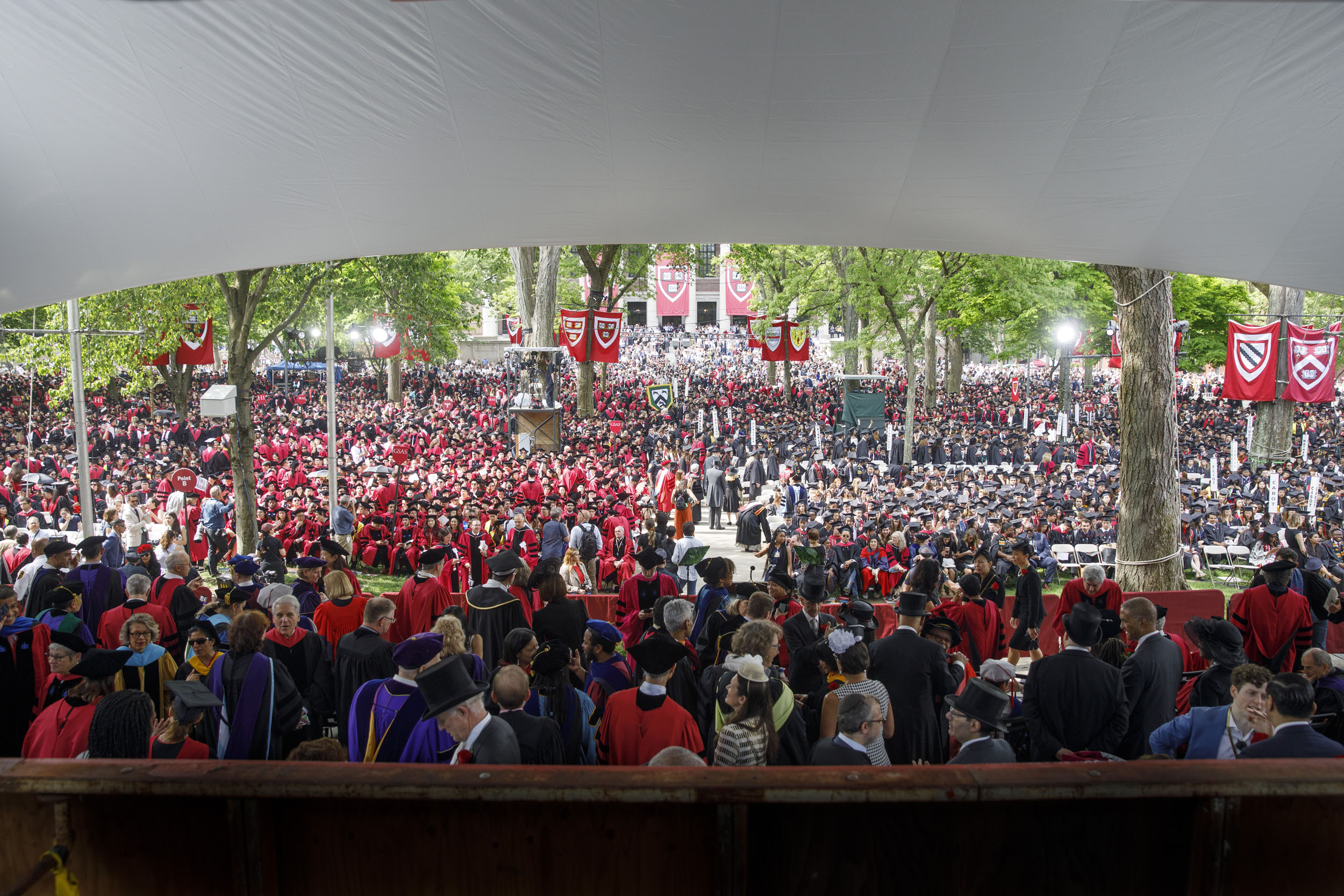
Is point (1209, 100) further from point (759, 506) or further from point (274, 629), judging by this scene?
point (759, 506)

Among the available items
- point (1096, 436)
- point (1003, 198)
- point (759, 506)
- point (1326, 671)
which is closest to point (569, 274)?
point (1096, 436)

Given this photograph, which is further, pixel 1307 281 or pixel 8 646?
pixel 1307 281

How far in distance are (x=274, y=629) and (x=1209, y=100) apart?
7.52 metres

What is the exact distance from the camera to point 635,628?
747cm

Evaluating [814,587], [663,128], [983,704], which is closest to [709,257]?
[663,128]

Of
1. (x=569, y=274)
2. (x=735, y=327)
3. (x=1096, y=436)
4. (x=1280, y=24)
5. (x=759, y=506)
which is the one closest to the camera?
(x=1280, y=24)

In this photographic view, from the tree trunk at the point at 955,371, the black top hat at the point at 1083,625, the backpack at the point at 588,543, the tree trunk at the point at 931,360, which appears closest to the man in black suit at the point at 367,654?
the black top hat at the point at 1083,625

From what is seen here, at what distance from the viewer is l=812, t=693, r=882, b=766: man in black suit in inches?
154

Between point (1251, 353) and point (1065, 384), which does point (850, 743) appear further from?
point (1065, 384)

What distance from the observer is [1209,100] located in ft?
20.2

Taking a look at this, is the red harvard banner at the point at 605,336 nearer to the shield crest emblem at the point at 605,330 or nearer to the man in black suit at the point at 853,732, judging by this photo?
the shield crest emblem at the point at 605,330

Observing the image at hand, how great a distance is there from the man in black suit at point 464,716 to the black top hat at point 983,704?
2068 mm

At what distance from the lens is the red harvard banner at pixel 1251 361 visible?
15.7m

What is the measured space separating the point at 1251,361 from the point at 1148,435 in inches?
305
